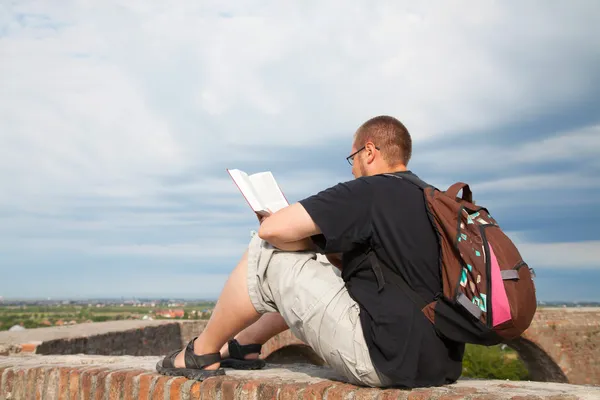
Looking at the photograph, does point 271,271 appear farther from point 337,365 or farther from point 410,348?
point 410,348

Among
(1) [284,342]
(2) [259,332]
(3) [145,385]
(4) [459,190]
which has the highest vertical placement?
(4) [459,190]

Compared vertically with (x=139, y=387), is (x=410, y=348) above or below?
above

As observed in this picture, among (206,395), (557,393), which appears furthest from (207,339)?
(557,393)

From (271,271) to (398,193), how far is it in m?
0.65

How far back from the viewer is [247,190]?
2582mm

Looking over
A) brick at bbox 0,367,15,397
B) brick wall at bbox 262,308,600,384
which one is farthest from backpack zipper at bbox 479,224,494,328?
brick wall at bbox 262,308,600,384

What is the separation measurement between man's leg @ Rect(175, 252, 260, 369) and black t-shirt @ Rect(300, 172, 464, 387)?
0.46 m

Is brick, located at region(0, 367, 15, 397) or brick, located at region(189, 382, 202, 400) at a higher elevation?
brick, located at region(189, 382, 202, 400)

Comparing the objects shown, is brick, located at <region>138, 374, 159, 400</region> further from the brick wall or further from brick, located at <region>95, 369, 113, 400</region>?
the brick wall

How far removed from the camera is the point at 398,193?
7.64ft

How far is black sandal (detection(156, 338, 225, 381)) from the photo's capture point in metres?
2.71

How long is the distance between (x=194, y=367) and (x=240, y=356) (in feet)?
1.21

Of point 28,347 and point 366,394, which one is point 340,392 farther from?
point 28,347

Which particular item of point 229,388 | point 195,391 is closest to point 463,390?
point 229,388
